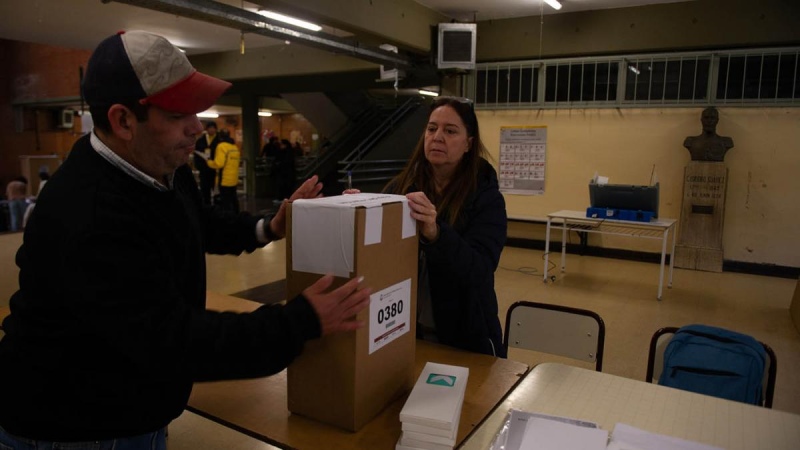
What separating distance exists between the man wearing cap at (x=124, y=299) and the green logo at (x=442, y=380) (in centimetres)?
30

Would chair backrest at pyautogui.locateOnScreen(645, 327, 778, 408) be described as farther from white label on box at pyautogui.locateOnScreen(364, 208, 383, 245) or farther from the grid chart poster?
the grid chart poster

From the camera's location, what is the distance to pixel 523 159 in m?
6.56

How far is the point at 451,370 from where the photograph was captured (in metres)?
1.22

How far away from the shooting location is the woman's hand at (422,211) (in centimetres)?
118

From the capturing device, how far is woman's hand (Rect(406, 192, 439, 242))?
1.18m

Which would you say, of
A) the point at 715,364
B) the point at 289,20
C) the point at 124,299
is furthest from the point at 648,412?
the point at 289,20

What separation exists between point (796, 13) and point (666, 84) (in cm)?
126

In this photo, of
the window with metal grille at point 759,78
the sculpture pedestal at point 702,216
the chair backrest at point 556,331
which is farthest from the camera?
the sculpture pedestal at point 702,216

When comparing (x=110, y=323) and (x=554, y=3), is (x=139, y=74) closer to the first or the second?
(x=110, y=323)

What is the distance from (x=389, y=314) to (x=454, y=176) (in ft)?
2.58

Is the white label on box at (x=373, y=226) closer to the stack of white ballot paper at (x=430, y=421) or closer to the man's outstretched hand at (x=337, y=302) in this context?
the man's outstretched hand at (x=337, y=302)

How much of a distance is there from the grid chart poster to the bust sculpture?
1637 mm

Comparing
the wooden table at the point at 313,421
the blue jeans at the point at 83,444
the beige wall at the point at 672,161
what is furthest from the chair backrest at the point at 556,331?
the beige wall at the point at 672,161

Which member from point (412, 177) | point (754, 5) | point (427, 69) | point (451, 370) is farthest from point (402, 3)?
point (451, 370)
